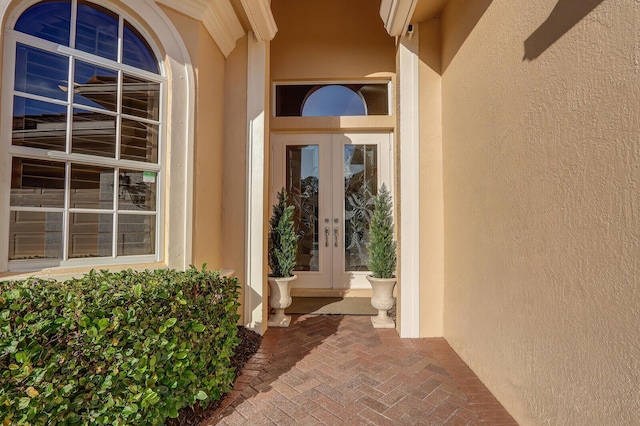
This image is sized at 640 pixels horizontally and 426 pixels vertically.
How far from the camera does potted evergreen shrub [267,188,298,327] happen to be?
3572mm

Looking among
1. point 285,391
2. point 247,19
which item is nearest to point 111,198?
point 285,391

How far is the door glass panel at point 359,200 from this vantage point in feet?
15.8

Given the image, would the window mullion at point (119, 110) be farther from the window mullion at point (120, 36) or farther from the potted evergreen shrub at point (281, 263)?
the potted evergreen shrub at point (281, 263)

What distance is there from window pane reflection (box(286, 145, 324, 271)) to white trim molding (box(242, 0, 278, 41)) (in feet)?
5.95

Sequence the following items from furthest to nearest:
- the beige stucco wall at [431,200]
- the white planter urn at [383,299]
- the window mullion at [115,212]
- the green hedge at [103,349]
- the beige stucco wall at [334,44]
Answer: the beige stucco wall at [334,44] < the white planter urn at [383,299] < the beige stucco wall at [431,200] < the window mullion at [115,212] < the green hedge at [103,349]

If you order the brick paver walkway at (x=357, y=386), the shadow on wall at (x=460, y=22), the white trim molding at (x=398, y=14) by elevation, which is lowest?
the brick paver walkway at (x=357, y=386)

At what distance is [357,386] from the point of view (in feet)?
7.66

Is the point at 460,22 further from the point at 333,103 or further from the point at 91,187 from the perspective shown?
the point at 91,187

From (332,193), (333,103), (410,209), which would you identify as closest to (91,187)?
(410,209)

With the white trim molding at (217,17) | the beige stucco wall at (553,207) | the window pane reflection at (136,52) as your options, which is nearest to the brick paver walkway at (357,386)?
the beige stucco wall at (553,207)

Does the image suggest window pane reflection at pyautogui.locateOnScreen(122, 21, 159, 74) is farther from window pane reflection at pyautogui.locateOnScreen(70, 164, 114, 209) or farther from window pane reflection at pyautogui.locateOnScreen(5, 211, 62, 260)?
window pane reflection at pyautogui.locateOnScreen(5, 211, 62, 260)

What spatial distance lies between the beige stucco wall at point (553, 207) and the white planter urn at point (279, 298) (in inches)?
79.6

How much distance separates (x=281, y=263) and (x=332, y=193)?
171cm

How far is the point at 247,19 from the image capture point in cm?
324
